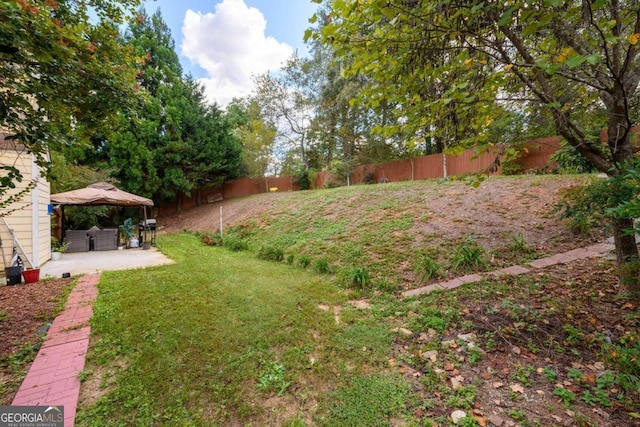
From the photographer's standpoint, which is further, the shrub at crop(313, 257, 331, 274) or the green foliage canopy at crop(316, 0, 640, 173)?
the shrub at crop(313, 257, 331, 274)

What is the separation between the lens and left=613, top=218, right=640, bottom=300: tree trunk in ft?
7.57

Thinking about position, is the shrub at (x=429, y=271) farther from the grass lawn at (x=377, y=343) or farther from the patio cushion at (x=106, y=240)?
the patio cushion at (x=106, y=240)

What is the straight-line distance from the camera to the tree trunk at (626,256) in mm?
2307

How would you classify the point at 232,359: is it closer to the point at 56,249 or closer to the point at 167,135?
the point at 56,249

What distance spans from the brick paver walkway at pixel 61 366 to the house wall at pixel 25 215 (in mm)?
3021

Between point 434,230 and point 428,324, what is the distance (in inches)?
116

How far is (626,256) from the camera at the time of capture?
8.19 ft

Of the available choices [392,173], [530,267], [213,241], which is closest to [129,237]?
[213,241]

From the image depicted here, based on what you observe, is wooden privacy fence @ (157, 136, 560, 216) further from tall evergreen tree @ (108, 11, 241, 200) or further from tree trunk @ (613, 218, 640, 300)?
tree trunk @ (613, 218, 640, 300)

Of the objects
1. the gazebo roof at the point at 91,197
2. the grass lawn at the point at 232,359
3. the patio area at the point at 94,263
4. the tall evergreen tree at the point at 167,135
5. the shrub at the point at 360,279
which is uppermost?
the tall evergreen tree at the point at 167,135

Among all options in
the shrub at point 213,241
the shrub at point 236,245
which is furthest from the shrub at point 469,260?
the shrub at point 213,241

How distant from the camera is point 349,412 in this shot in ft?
5.49

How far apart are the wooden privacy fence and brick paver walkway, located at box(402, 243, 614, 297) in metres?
Result: 4.11

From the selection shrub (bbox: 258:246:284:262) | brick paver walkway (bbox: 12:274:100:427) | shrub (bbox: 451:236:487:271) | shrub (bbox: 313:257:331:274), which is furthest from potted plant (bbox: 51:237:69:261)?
shrub (bbox: 451:236:487:271)
